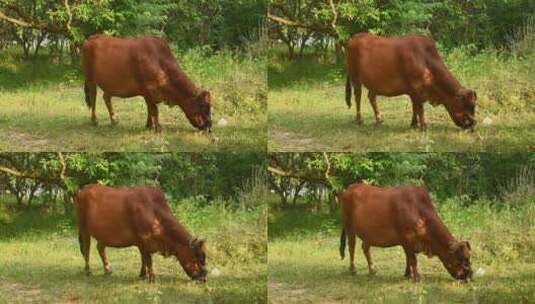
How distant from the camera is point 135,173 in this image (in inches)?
249

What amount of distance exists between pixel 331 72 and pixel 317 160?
58 cm

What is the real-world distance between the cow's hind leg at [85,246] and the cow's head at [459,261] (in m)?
2.25

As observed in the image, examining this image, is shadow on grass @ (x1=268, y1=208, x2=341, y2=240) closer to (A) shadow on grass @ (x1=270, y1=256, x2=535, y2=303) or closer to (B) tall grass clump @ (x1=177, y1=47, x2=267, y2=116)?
(A) shadow on grass @ (x1=270, y1=256, x2=535, y2=303)

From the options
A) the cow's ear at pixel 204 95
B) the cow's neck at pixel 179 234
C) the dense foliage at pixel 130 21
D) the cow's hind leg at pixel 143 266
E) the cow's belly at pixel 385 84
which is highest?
the dense foliage at pixel 130 21

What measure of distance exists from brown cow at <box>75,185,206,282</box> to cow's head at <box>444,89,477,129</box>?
182 cm

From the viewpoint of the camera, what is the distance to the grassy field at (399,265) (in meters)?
6.27

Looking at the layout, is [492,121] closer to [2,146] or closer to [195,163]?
[195,163]

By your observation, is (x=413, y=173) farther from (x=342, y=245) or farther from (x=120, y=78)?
(x=120, y=78)

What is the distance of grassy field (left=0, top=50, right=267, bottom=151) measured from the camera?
20.6 feet

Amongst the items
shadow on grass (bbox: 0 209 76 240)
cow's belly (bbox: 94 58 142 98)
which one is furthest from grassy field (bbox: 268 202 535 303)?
shadow on grass (bbox: 0 209 76 240)

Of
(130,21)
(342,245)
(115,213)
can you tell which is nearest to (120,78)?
(130,21)

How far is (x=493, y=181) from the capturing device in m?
6.40

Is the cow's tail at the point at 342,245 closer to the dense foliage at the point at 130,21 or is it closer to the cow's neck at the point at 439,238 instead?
the cow's neck at the point at 439,238

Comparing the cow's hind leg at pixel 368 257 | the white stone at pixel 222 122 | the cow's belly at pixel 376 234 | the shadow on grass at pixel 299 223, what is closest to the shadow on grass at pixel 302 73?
the white stone at pixel 222 122
